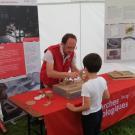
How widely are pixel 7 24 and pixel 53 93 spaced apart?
40.6 inches

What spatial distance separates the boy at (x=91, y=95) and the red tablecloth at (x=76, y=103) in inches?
4.2

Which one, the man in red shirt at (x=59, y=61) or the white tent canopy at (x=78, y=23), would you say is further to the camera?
the white tent canopy at (x=78, y=23)

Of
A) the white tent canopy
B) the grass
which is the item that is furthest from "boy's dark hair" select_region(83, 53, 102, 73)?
the white tent canopy

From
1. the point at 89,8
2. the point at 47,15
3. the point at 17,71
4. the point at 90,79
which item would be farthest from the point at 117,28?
the point at 90,79

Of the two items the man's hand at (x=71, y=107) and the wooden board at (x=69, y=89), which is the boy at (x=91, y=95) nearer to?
the man's hand at (x=71, y=107)

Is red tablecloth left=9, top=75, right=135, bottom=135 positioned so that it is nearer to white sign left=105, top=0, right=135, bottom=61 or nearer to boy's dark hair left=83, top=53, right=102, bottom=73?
boy's dark hair left=83, top=53, right=102, bottom=73

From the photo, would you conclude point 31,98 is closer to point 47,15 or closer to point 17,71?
point 17,71

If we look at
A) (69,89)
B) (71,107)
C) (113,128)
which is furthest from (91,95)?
(113,128)

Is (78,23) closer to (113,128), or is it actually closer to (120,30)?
(120,30)

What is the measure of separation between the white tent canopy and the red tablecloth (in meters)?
1.10

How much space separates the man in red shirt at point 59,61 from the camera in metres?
2.44

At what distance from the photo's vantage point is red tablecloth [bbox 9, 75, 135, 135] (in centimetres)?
207

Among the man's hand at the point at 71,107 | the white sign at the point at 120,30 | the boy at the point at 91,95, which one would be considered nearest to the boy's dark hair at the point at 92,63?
the boy at the point at 91,95

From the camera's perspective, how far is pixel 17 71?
10.3ft
